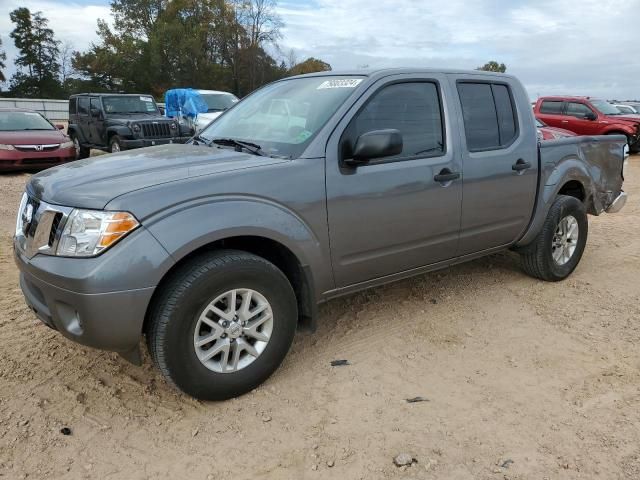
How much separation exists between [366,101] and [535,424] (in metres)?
2.10

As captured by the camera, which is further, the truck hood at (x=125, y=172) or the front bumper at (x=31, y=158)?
the front bumper at (x=31, y=158)

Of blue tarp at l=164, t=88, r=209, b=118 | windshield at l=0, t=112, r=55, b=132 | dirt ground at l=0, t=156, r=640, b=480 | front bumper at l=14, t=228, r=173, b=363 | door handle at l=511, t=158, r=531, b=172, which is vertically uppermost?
blue tarp at l=164, t=88, r=209, b=118

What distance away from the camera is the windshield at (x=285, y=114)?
323 cm

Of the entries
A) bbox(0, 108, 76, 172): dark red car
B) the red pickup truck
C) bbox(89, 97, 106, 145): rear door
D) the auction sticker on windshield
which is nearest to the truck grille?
bbox(89, 97, 106, 145): rear door

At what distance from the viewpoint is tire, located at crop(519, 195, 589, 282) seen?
4512 millimetres

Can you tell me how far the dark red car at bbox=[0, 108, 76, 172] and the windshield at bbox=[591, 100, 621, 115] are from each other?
1471 centimetres

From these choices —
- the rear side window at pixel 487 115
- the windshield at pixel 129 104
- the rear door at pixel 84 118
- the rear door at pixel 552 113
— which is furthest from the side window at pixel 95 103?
the rear door at pixel 552 113

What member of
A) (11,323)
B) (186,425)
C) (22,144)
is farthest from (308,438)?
(22,144)

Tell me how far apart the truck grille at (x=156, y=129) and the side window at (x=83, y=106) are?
100.0 inches

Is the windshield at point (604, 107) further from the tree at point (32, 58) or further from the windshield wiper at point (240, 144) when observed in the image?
the tree at point (32, 58)

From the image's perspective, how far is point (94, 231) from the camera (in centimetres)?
246

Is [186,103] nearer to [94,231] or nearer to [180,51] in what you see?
[94,231]

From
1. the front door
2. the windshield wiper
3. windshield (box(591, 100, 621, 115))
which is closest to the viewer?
the front door

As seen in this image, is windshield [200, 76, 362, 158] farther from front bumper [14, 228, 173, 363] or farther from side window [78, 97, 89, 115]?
side window [78, 97, 89, 115]
